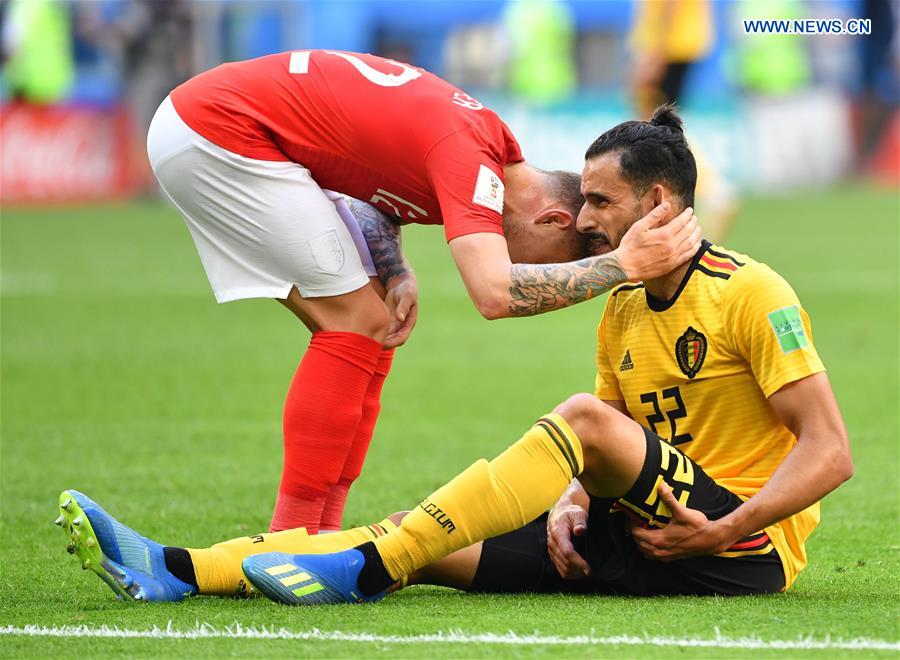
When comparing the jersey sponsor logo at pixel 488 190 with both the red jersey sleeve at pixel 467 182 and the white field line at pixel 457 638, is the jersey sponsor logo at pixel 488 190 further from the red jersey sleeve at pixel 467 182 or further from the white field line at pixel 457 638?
the white field line at pixel 457 638

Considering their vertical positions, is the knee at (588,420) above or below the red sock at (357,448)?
above

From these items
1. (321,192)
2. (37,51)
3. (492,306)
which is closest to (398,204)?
(321,192)

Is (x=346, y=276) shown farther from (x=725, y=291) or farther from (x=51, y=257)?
(x=51, y=257)

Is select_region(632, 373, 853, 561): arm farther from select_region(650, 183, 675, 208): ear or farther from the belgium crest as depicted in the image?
select_region(650, 183, 675, 208): ear

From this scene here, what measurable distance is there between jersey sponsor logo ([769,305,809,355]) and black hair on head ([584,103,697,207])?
20.6 inches

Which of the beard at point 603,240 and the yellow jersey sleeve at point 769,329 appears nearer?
the yellow jersey sleeve at point 769,329

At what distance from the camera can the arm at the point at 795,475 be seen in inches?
159

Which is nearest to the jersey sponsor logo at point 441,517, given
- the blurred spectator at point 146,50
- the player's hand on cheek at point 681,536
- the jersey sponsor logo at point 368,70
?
the player's hand on cheek at point 681,536

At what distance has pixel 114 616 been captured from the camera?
415 cm

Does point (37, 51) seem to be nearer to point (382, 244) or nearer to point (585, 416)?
point (382, 244)

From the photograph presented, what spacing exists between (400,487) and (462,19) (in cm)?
2209

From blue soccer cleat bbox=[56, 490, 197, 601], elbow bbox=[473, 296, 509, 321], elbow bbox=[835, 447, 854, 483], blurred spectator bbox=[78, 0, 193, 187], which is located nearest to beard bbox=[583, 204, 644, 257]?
elbow bbox=[473, 296, 509, 321]

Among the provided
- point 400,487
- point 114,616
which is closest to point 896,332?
point 400,487

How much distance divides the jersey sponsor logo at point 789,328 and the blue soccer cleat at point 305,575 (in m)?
1.30
